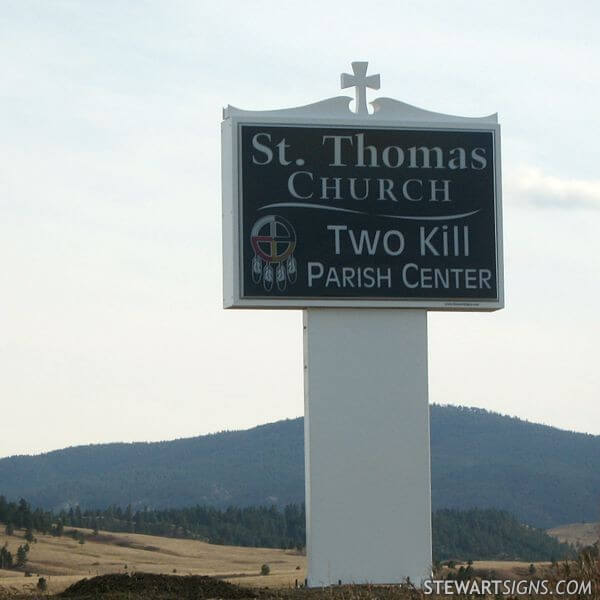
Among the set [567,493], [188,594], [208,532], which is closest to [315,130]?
[188,594]

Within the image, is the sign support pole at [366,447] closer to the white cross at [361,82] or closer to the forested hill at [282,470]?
the white cross at [361,82]

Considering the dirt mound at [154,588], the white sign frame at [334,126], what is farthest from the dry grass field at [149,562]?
the white sign frame at [334,126]

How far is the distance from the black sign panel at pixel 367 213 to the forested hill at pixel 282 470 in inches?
3331

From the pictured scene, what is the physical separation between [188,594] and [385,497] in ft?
16.2

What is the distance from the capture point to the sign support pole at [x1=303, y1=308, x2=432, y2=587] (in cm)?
2230

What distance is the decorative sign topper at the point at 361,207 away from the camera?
22641 millimetres

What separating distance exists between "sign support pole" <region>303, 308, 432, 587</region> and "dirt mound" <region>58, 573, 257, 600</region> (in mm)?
3253

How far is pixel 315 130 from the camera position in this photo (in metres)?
23.0

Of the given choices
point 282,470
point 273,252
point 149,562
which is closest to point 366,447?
point 273,252

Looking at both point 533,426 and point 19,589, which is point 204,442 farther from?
point 19,589

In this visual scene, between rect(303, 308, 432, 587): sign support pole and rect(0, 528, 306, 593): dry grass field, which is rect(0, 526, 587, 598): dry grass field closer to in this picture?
rect(0, 528, 306, 593): dry grass field

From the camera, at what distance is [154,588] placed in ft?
Answer: 60.8

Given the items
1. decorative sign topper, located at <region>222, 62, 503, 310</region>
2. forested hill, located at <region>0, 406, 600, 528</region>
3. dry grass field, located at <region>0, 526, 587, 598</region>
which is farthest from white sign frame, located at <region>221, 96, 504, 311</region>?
forested hill, located at <region>0, 406, 600, 528</region>

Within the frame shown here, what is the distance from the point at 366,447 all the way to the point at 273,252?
319 cm
